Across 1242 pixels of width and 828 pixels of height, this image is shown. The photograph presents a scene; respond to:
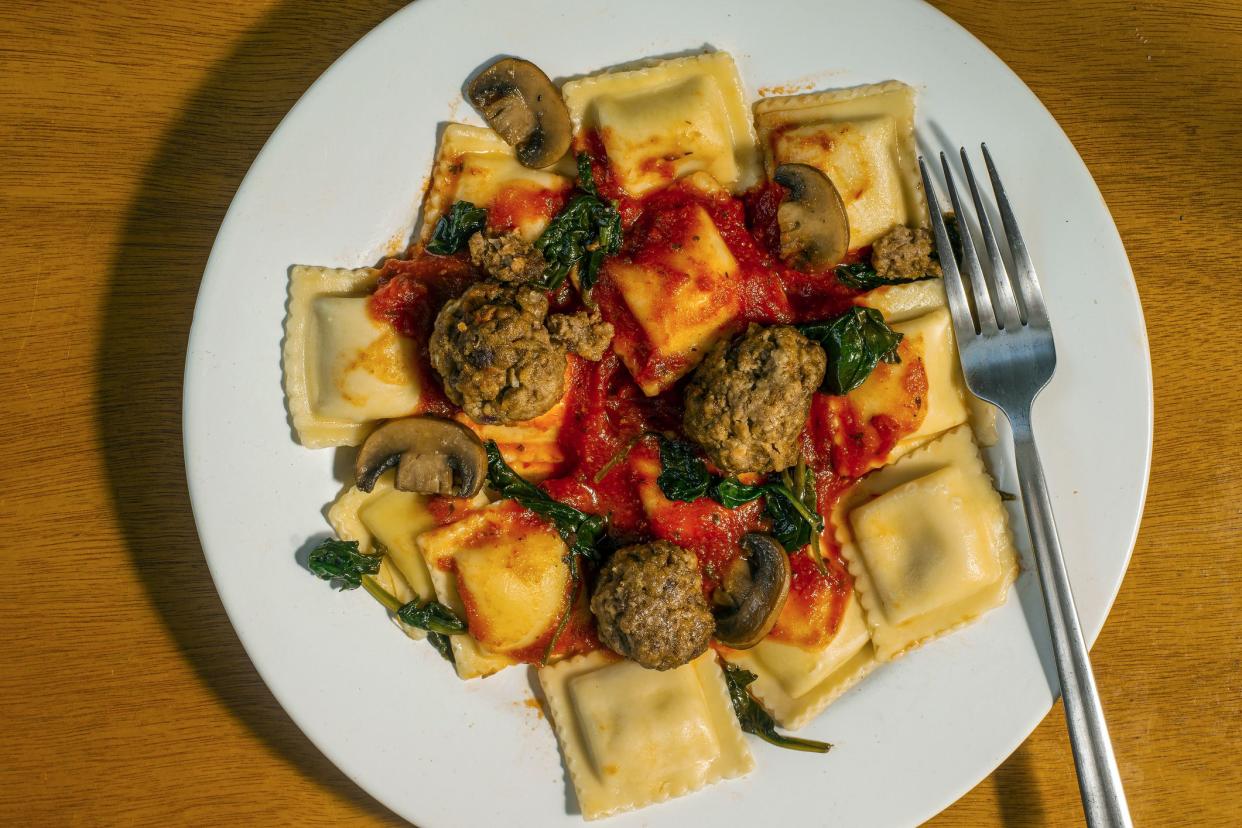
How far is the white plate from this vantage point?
4496 millimetres

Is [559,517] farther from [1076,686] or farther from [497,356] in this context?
[1076,686]

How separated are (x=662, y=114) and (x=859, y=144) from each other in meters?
1.15

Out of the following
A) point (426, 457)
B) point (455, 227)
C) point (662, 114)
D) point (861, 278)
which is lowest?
point (426, 457)

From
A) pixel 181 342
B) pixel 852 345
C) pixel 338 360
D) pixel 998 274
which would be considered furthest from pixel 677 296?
pixel 181 342

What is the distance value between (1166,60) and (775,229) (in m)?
2.92

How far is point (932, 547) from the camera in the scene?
15.2ft

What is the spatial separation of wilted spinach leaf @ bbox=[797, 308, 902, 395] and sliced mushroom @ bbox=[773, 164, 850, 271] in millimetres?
390

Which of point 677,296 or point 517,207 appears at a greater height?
point 517,207

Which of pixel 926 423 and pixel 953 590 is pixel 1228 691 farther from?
pixel 926 423

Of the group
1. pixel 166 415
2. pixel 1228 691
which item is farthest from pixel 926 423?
pixel 166 415

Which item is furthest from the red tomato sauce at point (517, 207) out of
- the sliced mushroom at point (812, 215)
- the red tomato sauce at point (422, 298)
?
the sliced mushroom at point (812, 215)

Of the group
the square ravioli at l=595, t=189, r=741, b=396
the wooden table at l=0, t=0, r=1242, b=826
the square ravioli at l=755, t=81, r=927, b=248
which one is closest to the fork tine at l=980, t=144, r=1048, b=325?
the square ravioli at l=755, t=81, r=927, b=248

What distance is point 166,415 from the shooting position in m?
5.16

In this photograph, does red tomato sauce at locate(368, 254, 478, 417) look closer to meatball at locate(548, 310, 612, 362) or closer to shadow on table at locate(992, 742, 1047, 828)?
meatball at locate(548, 310, 612, 362)
